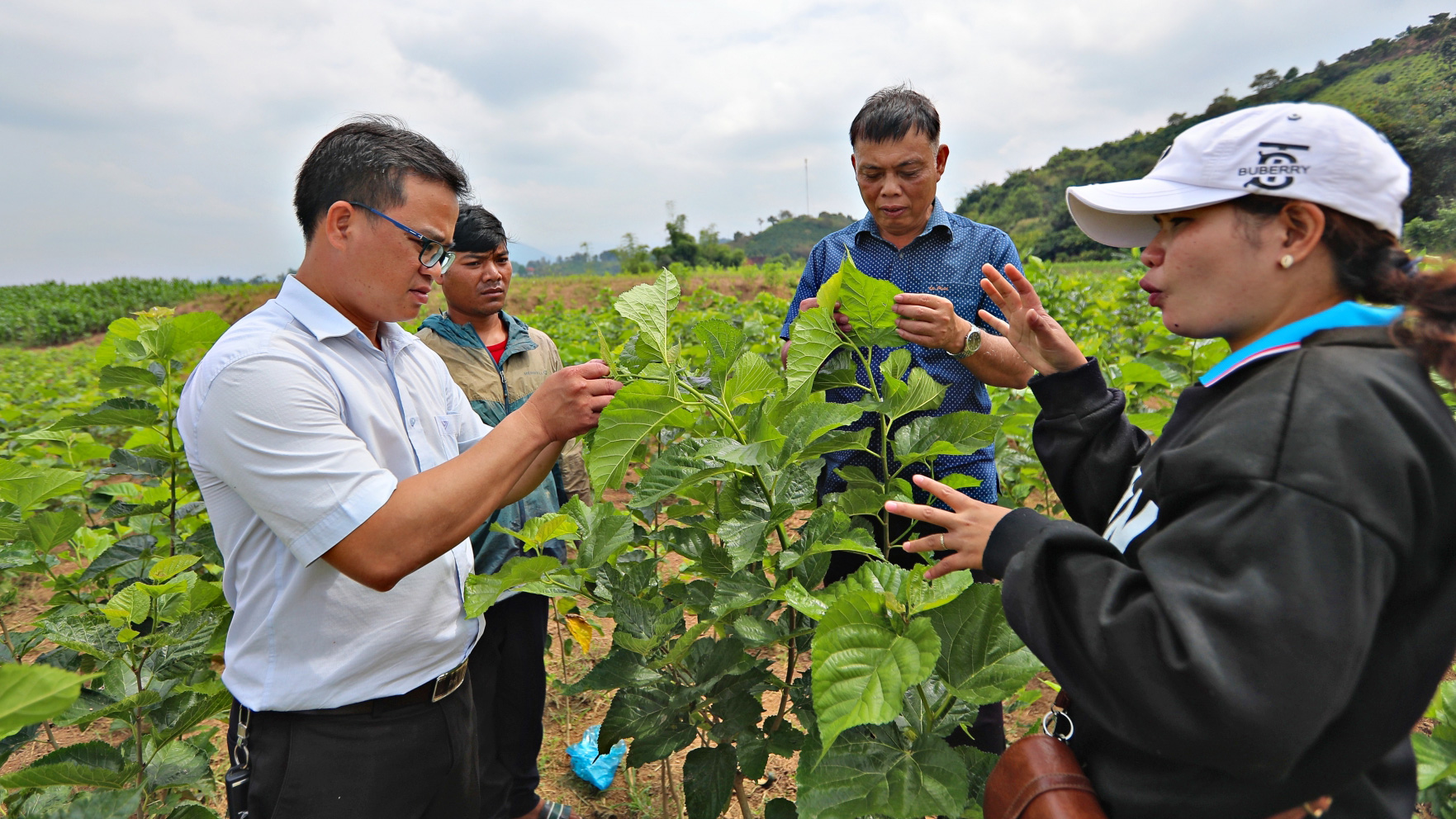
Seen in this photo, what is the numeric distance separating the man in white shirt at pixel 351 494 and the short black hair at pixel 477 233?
1233 millimetres

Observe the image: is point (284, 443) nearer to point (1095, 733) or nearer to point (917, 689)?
point (917, 689)

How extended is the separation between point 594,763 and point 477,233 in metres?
2.11

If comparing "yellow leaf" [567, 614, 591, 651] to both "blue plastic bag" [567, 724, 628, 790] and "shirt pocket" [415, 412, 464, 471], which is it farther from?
"blue plastic bag" [567, 724, 628, 790]

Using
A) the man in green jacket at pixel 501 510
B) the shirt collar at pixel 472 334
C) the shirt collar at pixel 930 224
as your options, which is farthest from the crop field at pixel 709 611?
the shirt collar at pixel 472 334

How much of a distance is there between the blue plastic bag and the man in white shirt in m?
1.27

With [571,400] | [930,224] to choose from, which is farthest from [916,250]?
[571,400]

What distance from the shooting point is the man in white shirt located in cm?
132

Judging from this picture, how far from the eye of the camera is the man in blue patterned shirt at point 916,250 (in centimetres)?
223

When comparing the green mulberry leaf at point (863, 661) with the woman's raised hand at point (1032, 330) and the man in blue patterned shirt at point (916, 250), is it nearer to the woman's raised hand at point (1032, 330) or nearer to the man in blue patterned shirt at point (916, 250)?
the woman's raised hand at point (1032, 330)

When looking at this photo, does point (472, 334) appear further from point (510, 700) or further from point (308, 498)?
point (308, 498)

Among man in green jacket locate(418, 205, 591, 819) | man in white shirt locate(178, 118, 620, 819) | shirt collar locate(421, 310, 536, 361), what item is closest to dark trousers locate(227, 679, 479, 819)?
man in white shirt locate(178, 118, 620, 819)

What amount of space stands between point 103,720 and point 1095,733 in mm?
4402

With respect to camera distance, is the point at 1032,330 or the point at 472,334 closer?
the point at 1032,330

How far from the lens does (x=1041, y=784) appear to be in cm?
103
